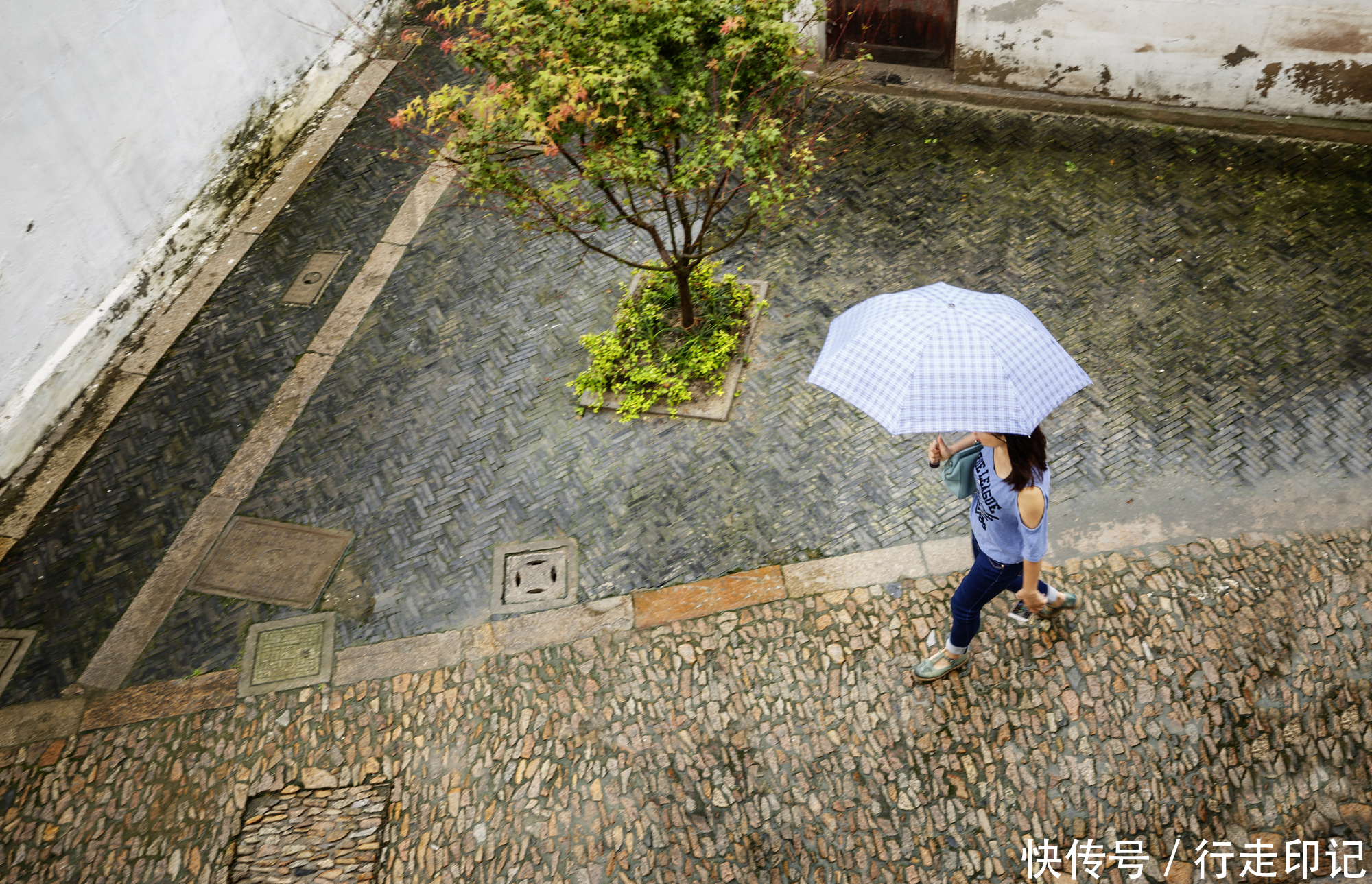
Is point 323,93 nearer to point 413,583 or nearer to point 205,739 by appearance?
point 413,583

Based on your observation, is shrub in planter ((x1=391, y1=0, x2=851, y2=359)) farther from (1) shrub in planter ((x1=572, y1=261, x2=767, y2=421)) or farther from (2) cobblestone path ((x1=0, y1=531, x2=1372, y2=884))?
(2) cobblestone path ((x1=0, y1=531, x2=1372, y2=884))

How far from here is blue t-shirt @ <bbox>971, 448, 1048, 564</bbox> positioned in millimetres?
4551

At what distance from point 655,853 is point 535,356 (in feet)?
13.5

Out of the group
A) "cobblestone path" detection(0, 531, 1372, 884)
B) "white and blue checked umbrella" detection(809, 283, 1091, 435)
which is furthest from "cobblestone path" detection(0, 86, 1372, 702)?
"white and blue checked umbrella" detection(809, 283, 1091, 435)

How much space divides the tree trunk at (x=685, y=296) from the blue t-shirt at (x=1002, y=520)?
10.5ft

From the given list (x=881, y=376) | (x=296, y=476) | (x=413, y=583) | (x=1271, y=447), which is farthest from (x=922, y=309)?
(x=296, y=476)

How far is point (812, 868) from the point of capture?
5246 millimetres

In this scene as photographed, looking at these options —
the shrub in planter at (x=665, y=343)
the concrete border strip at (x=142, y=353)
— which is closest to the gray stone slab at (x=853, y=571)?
the shrub in planter at (x=665, y=343)

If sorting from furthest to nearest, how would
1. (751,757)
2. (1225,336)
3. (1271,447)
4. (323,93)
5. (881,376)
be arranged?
1. (323,93)
2. (1225,336)
3. (1271,447)
4. (751,757)
5. (881,376)

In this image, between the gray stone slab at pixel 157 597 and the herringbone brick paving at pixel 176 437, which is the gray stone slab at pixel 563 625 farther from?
the herringbone brick paving at pixel 176 437

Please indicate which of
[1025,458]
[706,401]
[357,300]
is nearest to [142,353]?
[357,300]

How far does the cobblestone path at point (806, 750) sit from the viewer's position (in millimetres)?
5273

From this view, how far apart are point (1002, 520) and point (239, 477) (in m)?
5.85

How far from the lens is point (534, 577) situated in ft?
21.7
